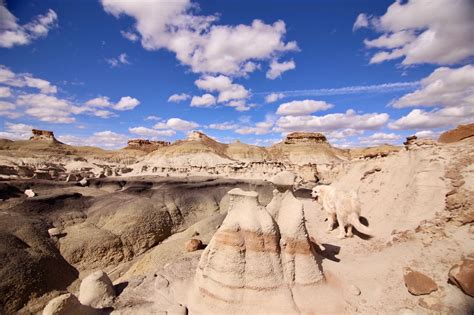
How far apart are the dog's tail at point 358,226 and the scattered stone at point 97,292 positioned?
888 centimetres

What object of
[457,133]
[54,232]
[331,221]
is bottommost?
[54,232]

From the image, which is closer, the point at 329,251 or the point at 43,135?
the point at 329,251

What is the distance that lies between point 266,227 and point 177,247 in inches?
389

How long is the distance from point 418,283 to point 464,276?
3.13ft

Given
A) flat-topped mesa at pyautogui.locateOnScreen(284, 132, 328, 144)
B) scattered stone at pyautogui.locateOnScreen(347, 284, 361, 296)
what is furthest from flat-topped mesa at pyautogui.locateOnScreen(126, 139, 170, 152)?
scattered stone at pyautogui.locateOnScreen(347, 284, 361, 296)

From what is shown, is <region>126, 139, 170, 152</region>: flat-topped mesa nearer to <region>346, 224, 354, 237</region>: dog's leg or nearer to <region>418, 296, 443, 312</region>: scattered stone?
<region>346, 224, 354, 237</region>: dog's leg

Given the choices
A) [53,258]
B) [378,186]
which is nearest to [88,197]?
[53,258]

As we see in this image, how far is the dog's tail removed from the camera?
10.2m

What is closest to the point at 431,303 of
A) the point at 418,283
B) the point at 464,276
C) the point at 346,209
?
the point at 418,283

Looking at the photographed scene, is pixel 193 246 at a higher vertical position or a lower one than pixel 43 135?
lower

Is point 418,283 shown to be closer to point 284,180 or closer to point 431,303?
point 431,303

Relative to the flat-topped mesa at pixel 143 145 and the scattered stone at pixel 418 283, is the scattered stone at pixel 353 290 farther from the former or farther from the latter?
the flat-topped mesa at pixel 143 145

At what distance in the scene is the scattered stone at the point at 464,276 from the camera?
5574 millimetres

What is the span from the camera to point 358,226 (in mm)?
10297
